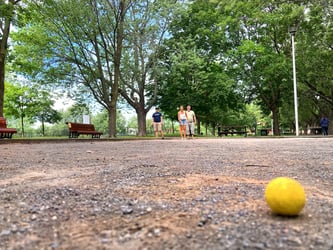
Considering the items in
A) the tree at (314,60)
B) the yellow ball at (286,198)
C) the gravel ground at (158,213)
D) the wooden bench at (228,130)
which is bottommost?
the gravel ground at (158,213)

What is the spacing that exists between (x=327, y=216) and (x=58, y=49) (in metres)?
20.1

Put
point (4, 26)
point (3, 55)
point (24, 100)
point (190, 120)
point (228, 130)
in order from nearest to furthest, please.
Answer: point (3, 55) → point (4, 26) → point (190, 120) → point (228, 130) → point (24, 100)

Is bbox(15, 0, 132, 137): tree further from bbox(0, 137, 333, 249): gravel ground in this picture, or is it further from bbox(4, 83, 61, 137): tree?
bbox(0, 137, 333, 249): gravel ground

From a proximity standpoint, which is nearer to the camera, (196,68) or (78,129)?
(78,129)

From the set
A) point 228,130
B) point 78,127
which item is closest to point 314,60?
point 228,130

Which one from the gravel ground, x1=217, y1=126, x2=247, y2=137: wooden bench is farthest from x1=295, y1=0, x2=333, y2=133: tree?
the gravel ground

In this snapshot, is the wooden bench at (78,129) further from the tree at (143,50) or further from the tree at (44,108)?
the tree at (44,108)

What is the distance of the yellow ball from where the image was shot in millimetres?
1888

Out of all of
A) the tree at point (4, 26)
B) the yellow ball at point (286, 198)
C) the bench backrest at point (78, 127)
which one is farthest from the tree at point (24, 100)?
the yellow ball at point (286, 198)

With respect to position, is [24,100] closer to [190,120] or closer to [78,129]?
[78,129]

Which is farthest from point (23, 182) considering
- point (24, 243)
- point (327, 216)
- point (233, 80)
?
point (233, 80)

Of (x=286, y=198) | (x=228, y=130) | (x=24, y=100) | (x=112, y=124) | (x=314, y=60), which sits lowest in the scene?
(x=286, y=198)

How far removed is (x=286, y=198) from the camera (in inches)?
74.2

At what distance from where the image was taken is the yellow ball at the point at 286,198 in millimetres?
1888
